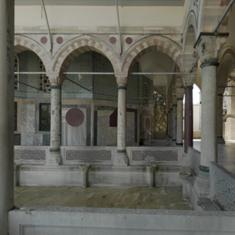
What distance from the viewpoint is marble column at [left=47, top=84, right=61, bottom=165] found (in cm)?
922

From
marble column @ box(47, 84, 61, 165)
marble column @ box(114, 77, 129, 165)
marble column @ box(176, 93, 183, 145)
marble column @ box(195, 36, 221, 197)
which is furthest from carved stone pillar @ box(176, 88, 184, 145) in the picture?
marble column @ box(195, 36, 221, 197)

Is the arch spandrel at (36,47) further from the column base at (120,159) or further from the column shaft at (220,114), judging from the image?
the column shaft at (220,114)

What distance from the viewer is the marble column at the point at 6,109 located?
7.19 ft

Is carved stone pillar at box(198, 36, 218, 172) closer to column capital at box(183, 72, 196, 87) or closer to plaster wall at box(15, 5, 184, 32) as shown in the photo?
column capital at box(183, 72, 196, 87)

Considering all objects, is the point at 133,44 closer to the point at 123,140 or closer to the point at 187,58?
the point at 187,58

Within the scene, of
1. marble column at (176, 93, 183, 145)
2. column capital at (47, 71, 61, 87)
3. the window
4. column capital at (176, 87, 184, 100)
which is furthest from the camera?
the window

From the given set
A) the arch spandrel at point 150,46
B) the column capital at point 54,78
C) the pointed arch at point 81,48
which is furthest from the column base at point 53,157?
the arch spandrel at point 150,46

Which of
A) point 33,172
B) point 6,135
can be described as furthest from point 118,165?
point 6,135

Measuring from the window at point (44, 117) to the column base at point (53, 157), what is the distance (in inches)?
143

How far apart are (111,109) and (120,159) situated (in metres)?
4.49

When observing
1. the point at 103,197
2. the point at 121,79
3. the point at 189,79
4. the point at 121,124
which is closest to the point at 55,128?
the point at 121,124

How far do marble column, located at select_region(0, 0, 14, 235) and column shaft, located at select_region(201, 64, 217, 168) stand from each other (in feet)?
12.3

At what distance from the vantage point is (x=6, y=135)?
221 centimetres

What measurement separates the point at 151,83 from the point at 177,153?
9.55 meters
